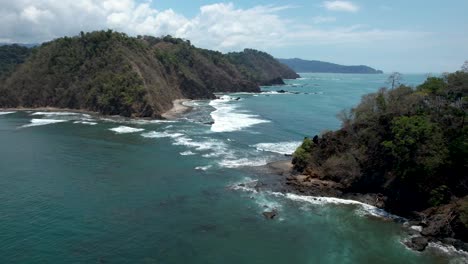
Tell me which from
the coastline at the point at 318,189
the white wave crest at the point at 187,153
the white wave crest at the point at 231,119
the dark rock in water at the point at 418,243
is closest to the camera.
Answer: the dark rock in water at the point at 418,243

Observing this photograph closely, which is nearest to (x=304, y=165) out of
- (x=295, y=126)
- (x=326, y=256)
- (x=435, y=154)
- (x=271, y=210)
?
(x=271, y=210)

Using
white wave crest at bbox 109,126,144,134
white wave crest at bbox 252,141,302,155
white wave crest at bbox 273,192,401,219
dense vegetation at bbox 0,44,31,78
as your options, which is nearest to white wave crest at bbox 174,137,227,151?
white wave crest at bbox 252,141,302,155

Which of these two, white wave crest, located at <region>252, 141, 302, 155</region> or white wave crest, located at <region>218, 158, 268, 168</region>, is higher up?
white wave crest, located at <region>252, 141, 302, 155</region>

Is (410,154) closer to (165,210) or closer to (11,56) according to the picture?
(165,210)

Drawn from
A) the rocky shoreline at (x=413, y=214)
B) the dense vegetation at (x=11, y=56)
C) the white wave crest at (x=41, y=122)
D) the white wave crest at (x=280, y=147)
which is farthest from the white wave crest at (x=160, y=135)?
the dense vegetation at (x=11, y=56)

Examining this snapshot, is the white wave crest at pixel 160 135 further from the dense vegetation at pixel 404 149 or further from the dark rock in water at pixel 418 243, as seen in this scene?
the dark rock in water at pixel 418 243

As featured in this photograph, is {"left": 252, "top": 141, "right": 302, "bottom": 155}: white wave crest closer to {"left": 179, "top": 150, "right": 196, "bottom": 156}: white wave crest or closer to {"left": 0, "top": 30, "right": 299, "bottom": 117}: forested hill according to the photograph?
{"left": 179, "top": 150, "right": 196, "bottom": 156}: white wave crest
